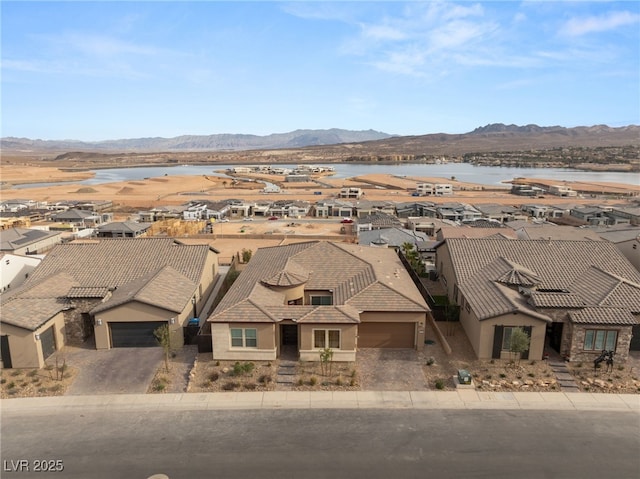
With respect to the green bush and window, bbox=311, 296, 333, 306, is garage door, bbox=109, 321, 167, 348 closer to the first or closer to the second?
the green bush

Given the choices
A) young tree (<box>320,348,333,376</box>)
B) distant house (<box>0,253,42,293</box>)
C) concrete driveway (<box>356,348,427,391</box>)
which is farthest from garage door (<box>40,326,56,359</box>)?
concrete driveway (<box>356,348,427,391</box>)

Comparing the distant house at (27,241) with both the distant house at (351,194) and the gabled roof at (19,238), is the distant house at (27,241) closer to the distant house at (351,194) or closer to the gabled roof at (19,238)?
the gabled roof at (19,238)

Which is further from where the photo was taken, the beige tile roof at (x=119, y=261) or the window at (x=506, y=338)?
the beige tile roof at (x=119, y=261)

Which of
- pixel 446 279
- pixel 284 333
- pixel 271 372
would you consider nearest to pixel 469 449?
pixel 271 372

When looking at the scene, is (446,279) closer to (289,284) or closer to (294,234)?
(289,284)

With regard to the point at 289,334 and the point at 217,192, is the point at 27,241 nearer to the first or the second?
the point at 289,334

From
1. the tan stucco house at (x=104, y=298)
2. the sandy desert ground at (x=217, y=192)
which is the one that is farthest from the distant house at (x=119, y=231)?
the sandy desert ground at (x=217, y=192)
